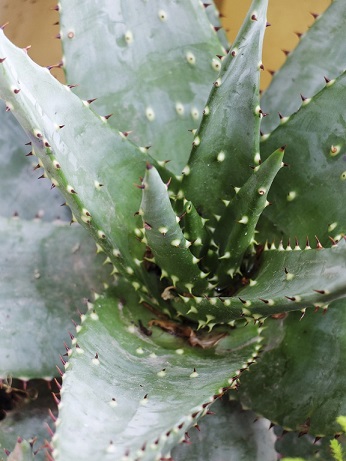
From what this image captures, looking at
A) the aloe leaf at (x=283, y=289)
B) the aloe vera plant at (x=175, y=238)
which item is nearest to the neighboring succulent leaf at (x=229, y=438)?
the aloe vera plant at (x=175, y=238)

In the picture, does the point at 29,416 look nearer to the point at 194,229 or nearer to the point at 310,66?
the point at 194,229

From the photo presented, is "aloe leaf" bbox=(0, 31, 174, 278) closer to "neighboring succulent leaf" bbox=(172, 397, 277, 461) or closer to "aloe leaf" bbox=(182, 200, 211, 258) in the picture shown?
"aloe leaf" bbox=(182, 200, 211, 258)

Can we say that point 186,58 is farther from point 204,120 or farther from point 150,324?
point 150,324

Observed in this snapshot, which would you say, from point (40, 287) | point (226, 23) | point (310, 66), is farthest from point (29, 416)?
point (226, 23)

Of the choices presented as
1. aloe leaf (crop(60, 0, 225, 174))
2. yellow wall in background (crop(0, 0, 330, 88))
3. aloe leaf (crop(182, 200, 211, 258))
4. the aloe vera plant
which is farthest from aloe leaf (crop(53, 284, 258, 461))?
yellow wall in background (crop(0, 0, 330, 88))

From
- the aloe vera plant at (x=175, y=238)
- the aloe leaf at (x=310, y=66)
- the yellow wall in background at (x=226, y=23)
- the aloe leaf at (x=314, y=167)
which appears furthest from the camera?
the yellow wall in background at (x=226, y=23)

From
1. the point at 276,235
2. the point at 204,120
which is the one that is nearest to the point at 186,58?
the point at 204,120

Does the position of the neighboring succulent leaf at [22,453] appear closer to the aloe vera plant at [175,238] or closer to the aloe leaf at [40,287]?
the aloe vera plant at [175,238]
